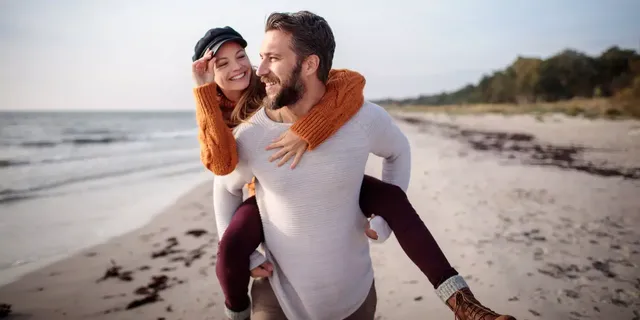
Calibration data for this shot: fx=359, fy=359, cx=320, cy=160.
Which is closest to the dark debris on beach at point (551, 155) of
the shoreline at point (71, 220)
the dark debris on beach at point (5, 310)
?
the shoreline at point (71, 220)

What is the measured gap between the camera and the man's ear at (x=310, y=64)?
1.47 metres

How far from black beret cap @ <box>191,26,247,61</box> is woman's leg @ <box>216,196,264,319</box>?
990 mm

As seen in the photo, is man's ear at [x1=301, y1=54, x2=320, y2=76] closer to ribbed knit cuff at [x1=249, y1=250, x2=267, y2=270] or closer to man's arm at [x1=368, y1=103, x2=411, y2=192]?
man's arm at [x1=368, y1=103, x2=411, y2=192]

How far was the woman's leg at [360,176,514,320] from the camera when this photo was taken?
1.28 m

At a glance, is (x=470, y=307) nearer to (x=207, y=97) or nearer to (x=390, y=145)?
(x=390, y=145)

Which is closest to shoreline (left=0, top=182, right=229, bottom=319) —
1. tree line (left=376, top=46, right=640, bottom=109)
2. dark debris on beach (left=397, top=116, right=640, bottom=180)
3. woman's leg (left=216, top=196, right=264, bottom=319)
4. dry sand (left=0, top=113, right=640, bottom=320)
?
dry sand (left=0, top=113, right=640, bottom=320)

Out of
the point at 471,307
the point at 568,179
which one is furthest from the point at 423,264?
the point at 568,179

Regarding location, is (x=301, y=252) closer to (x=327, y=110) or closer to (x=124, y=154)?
(x=327, y=110)

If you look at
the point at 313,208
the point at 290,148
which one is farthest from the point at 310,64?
the point at 313,208

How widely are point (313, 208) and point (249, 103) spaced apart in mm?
706

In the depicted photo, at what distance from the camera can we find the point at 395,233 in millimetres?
1469

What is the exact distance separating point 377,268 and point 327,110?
2165 millimetres

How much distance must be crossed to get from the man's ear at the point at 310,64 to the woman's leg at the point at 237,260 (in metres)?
0.66

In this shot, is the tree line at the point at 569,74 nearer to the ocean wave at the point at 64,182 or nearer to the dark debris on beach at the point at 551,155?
the dark debris on beach at the point at 551,155
